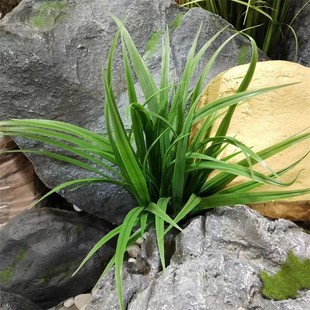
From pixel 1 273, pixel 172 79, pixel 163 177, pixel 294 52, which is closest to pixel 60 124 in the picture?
pixel 163 177

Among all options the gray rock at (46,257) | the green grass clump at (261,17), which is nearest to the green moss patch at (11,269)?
the gray rock at (46,257)

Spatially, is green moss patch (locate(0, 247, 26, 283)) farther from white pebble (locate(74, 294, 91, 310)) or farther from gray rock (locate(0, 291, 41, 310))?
white pebble (locate(74, 294, 91, 310))

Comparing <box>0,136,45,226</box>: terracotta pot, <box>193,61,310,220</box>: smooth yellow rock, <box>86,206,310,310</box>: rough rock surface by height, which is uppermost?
<box>193,61,310,220</box>: smooth yellow rock

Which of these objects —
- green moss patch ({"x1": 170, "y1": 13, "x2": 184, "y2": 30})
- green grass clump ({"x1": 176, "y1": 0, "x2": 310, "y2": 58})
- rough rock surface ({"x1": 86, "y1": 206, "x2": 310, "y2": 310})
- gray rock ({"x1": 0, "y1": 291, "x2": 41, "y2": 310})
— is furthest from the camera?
green grass clump ({"x1": 176, "y1": 0, "x2": 310, "y2": 58})

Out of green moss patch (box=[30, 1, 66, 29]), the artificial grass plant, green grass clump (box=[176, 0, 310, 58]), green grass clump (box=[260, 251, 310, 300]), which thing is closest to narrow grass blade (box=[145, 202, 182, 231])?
the artificial grass plant

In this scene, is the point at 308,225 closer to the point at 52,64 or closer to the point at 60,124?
the point at 60,124

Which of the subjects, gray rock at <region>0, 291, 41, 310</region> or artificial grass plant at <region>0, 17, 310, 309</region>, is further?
gray rock at <region>0, 291, 41, 310</region>

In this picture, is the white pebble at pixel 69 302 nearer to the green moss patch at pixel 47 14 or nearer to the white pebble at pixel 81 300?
the white pebble at pixel 81 300
